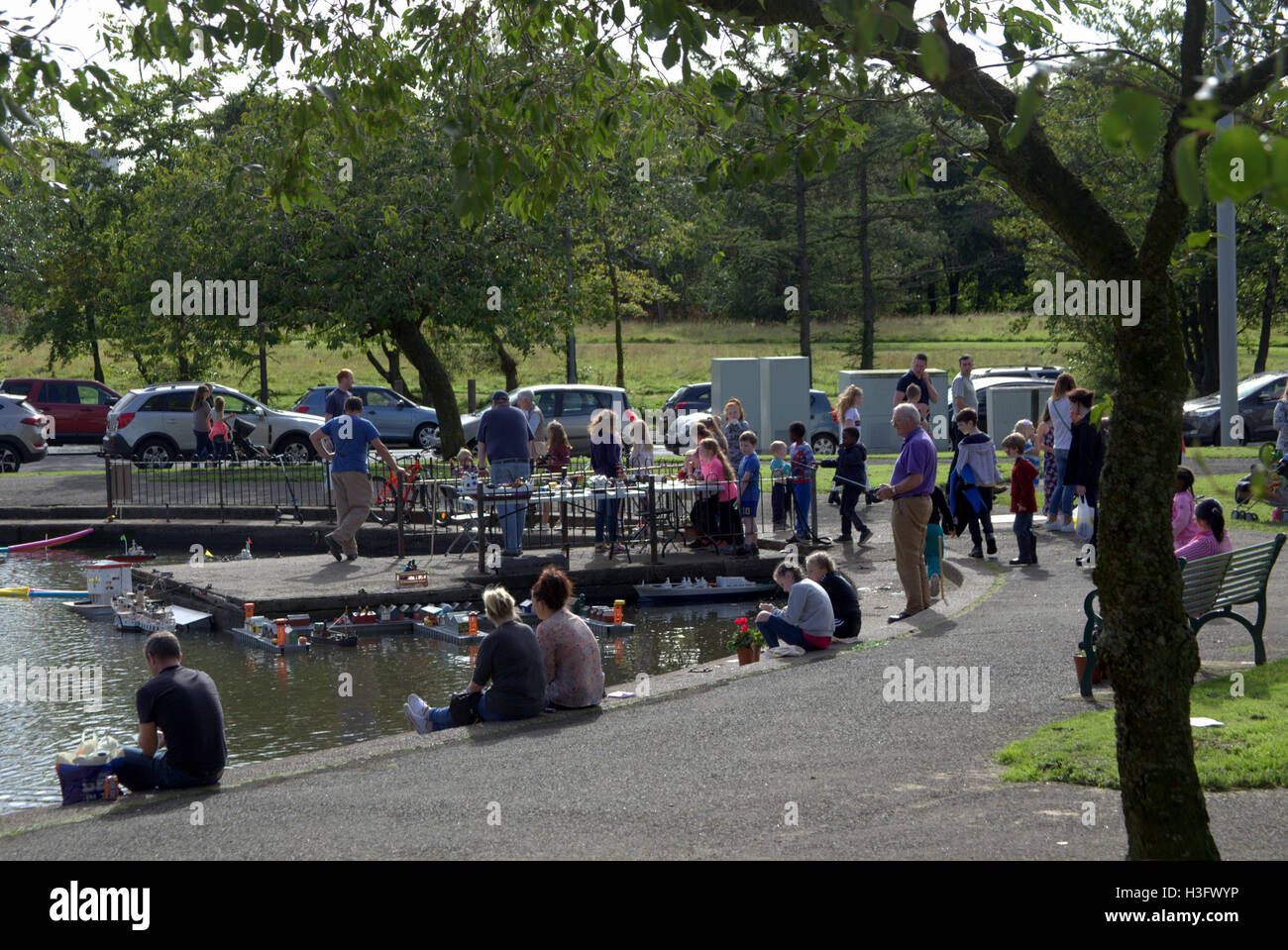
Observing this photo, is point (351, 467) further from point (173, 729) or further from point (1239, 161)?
point (1239, 161)

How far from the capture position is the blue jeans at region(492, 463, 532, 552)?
15742 mm

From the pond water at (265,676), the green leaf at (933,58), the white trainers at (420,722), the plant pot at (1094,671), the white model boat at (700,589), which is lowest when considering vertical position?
the pond water at (265,676)

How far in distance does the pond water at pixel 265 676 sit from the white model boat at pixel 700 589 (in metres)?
0.19

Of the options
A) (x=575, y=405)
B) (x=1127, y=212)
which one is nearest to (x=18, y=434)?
(x=575, y=405)

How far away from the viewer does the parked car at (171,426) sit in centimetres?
2941

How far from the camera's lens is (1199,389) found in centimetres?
4250

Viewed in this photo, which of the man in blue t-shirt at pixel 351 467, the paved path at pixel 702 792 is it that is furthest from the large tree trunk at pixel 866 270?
the paved path at pixel 702 792

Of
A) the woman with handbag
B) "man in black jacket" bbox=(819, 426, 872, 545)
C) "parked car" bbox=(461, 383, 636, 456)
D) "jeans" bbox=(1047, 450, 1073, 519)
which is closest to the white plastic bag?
"jeans" bbox=(1047, 450, 1073, 519)

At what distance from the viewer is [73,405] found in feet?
117

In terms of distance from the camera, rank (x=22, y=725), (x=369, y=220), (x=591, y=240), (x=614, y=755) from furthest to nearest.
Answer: (x=591, y=240) → (x=369, y=220) → (x=22, y=725) → (x=614, y=755)

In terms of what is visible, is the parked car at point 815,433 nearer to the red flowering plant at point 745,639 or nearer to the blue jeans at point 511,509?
the blue jeans at point 511,509
